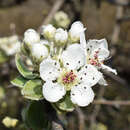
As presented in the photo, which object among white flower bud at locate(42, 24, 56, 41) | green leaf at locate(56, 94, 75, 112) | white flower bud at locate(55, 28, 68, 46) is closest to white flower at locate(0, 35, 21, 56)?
white flower bud at locate(42, 24, 56, 41)

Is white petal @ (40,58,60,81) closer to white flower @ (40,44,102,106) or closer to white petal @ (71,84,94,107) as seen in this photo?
white flower @ (40,44,102,106)

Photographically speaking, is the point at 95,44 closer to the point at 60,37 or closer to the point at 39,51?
the point at 60,37

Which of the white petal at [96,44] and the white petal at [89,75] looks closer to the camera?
the white petal at [89,75]

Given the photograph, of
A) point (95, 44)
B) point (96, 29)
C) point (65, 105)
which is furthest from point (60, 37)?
point (96, 29)

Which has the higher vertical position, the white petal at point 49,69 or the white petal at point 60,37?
the white petal at point 60,37

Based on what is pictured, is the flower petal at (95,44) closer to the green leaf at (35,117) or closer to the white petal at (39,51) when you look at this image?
the white petal at (39,51)

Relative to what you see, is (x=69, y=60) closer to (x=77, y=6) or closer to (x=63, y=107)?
(x=63, y=107)

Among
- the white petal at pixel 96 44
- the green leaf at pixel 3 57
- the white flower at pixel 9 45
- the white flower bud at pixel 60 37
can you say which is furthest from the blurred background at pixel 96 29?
the white flower bud at pixel 60 37
